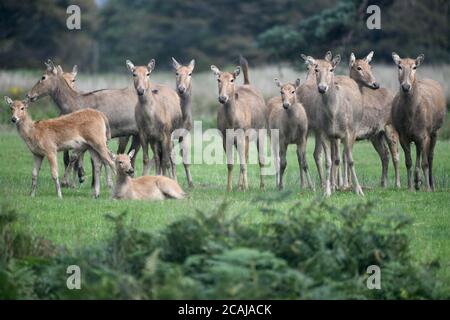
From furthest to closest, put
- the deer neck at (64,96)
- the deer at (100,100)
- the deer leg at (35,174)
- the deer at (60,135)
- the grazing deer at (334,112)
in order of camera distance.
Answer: the deer neck at (64,96) < the deer at (100,100) < the grazing deer at (334,112) < the deer at (60,135) < the deer leg at (35,174)

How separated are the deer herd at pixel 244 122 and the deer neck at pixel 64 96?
0.06 ft

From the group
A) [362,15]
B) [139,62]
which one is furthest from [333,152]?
[139,62]

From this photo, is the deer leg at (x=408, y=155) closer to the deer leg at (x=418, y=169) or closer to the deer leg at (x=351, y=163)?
the deer leg at (x=418, y=169)

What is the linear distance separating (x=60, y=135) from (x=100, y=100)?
342 cm

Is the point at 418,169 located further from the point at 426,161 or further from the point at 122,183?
the point at 122,183

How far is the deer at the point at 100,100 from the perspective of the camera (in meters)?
22.0

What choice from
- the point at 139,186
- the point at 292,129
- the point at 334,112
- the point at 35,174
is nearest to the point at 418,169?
the point at 334,112

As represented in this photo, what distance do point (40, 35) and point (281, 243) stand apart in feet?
164

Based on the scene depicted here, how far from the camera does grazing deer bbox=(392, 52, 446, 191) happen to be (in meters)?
20.3

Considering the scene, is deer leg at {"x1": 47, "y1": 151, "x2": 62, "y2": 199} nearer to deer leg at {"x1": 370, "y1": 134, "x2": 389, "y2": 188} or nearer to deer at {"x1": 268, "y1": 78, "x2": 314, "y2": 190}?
deer at {"x1": 268, "y1": 78, "x2": 314, "y2": 190}

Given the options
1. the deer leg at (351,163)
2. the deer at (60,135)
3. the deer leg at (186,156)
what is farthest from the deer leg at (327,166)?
the deer at (60,135)

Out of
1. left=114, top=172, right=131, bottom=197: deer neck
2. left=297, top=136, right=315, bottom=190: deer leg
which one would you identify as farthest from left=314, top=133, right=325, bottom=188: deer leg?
left=114, top=172, right=131, bottom=197: deer neck

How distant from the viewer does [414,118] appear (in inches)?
805

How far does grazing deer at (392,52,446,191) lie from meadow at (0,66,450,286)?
0.56m
